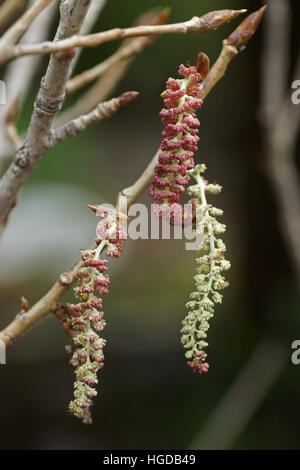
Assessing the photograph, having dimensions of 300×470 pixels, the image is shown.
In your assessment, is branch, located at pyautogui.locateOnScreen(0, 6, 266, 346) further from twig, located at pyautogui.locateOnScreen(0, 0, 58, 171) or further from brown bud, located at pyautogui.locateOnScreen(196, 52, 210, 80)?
twig, located at pyautogui.locateOnScreen(0, 0, 58, 171)

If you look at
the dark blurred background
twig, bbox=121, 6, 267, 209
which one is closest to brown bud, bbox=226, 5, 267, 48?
twig, bbox=121, 6, 267, 209

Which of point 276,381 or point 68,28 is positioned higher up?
point 68,28

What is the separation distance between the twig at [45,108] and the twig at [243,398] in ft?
4.25

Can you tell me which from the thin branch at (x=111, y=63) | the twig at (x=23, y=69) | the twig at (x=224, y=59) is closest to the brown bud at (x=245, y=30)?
the twig at (x=224, y=59)

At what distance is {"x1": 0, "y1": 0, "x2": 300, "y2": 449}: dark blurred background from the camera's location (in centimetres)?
171

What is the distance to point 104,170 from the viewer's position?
258 cm

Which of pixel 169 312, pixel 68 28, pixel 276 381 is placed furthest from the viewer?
pixel 169 312

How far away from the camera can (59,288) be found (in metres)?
0.44

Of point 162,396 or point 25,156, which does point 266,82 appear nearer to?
point 25,156

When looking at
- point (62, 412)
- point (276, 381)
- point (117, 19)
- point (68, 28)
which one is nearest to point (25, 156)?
point (68, 28)

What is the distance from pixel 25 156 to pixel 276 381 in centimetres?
147

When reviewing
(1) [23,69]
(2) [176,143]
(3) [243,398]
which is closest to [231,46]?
(2) [176,143]

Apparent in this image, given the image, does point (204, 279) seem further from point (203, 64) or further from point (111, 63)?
point (111, 63)

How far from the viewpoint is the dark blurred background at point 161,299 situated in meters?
1.71
